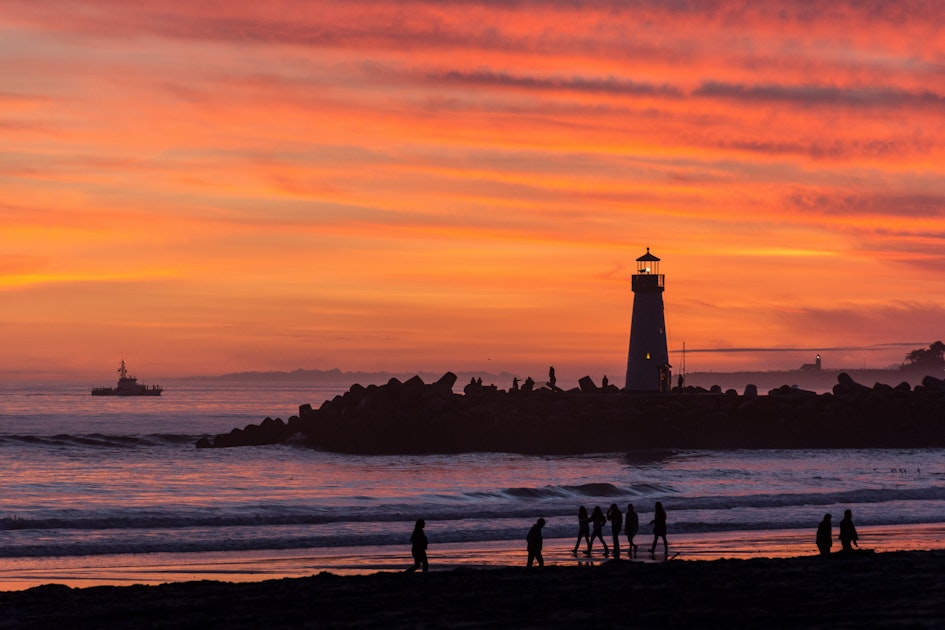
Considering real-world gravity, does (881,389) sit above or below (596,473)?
above

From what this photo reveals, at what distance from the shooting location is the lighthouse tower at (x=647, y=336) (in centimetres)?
5672

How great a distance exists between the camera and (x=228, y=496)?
117 feet

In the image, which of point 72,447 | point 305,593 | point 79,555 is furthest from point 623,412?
point 305,593

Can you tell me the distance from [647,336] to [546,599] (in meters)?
42.8

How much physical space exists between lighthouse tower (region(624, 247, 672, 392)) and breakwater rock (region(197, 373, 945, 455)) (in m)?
1.00

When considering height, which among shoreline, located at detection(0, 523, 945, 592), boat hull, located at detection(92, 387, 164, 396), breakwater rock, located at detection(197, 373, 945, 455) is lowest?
shoreline, located at detection(0, 523, 945, 592)

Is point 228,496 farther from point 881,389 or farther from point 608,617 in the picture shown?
point 881,389

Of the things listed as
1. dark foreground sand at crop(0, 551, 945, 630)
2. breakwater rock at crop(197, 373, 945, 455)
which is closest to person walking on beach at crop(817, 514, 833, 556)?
dark foreground sand at crop(0, 551, 945, 630)

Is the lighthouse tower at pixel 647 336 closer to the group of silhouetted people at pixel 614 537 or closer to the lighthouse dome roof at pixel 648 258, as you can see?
the lighthouse dome roof at pixel 648 258

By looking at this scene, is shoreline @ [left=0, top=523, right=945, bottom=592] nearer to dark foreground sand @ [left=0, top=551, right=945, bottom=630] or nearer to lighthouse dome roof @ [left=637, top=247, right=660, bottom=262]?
dark foreground sand @ [left=0, top=551, right=945, bottom=630]

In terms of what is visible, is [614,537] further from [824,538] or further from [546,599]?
[546,599]

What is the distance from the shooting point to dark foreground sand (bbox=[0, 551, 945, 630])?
1323 cm

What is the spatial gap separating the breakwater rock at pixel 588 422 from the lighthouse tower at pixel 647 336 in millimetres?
1001

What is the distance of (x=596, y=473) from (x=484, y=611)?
29752mm
